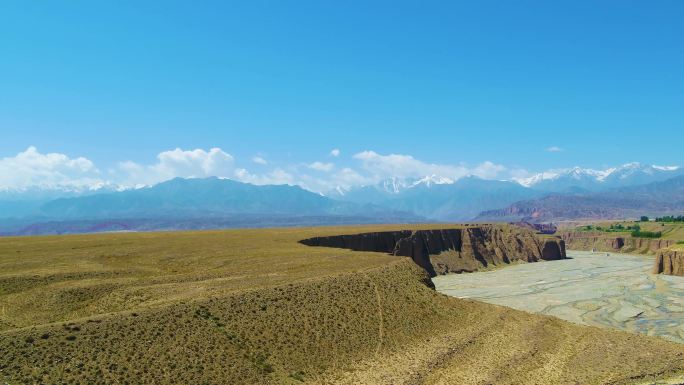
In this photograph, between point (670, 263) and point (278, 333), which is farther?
point (670, 263)

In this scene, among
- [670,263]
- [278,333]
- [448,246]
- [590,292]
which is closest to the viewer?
[278,333]

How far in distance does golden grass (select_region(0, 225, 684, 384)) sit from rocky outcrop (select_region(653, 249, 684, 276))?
4222 inches

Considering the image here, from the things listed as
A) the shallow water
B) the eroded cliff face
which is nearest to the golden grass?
the shallow water

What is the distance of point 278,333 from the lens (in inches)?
1927

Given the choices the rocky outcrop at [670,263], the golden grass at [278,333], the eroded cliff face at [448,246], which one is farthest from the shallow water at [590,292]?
the golden grass at [278,333]

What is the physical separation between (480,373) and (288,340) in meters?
19.1

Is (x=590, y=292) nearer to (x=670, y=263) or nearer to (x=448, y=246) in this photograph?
(x=670, y=263)

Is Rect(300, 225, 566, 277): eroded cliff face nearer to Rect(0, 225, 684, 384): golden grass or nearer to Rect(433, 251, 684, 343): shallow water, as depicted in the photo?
Rect(433, 251, 684, 343): shallow water

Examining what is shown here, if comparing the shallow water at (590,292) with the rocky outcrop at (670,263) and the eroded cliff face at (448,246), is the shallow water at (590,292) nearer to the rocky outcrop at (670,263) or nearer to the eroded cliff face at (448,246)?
the rocky outcrop at (670,263)

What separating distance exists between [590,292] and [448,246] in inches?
2227

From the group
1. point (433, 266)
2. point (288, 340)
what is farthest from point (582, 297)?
point (288, 340)

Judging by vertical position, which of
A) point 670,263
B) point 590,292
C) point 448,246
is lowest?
point 590,292

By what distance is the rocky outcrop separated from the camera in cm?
14312

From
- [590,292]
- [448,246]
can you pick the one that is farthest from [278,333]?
[448,246]
